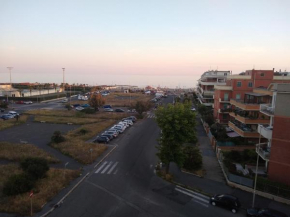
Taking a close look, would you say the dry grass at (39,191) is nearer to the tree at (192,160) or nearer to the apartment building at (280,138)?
the tree at (192,160)

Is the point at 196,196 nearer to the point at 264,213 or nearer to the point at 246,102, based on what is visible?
the point at 264,213

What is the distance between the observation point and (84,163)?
23.9 meters

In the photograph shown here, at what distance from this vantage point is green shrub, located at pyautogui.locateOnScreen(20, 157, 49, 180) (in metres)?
19.1

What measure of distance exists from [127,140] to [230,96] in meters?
18.9

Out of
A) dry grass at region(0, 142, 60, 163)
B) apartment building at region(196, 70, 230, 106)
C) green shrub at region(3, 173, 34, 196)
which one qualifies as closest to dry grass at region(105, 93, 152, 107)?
apartment building at region(196, 70, 230, 106)

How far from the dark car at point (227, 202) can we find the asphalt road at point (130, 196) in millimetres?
329

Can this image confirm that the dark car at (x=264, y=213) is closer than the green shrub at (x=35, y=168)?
Yes

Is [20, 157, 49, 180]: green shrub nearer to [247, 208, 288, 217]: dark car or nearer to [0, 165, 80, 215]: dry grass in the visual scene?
[0, 165, 80, 215]: dry grass

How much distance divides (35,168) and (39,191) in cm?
219

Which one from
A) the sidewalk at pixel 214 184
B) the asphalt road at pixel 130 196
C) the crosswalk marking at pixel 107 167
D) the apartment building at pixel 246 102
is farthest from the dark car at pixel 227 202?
the apartment building at pixel 246 102

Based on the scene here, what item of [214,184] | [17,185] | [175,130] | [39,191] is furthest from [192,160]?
[17,185]

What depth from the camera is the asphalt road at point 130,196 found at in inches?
618

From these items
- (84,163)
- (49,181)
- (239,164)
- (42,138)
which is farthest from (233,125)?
(42,138)

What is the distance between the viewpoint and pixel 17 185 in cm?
1700
